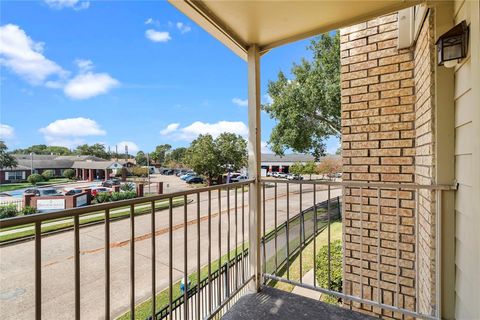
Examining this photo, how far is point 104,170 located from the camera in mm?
8047

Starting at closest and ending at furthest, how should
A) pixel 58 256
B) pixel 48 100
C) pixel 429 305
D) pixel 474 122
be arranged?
pixel 474 122 < pixel 429 305 < pixel 58 256 < pixel 48 100

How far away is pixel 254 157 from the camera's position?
217 cm

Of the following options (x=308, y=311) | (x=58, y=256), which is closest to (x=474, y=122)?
(x=308, y=311)

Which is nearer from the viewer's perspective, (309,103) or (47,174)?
(47,174)

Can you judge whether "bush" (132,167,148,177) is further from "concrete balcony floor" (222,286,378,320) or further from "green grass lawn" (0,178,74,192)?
"concrete balcony floor" (222,286,378,320)

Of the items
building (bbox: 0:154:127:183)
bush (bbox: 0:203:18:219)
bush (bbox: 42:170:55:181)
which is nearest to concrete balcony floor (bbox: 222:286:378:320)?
bush (bbox: 0:203:18:219)

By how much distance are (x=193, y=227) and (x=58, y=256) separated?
557 centimetres

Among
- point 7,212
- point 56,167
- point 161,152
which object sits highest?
point 161,152

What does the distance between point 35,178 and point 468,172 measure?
551cm

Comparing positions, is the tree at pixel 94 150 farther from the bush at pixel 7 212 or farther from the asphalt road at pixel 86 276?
the bush at pixel 7 212

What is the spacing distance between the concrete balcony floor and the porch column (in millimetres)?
178

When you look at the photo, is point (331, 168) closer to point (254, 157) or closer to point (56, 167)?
point (254, 157)

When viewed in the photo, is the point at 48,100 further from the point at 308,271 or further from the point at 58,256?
the point at 308,271

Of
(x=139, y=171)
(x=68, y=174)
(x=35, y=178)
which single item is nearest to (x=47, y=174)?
(x=35, y=178)
